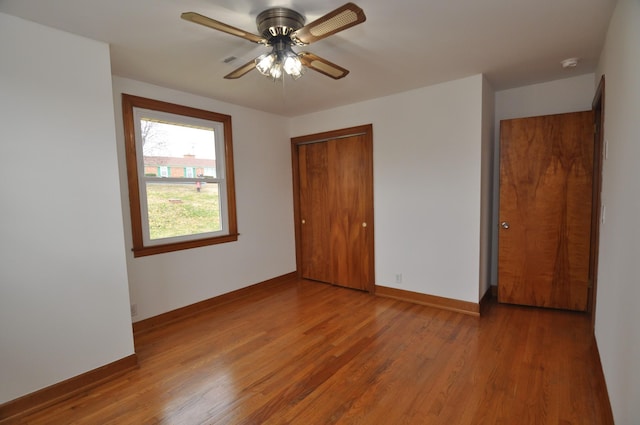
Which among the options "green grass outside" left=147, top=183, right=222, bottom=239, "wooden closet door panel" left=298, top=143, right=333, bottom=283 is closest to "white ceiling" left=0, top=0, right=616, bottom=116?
"green grass outside" left=147, top=183, right=222, bottom=239

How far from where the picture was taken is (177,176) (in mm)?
3299

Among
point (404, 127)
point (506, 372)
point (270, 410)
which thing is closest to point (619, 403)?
point (506, 372)

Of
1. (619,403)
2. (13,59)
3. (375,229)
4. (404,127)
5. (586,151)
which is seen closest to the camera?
(619,403)

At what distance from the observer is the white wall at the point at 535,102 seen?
10.4 ft


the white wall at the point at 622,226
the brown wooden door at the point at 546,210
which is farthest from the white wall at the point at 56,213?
the brown wooden door at the point at 546,210

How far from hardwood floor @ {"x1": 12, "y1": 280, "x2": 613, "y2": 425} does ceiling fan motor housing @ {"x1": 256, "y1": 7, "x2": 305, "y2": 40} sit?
2.34 meters

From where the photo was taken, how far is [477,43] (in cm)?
232

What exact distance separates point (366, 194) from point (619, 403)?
2.85m

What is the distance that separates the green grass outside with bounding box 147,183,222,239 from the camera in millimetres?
3150

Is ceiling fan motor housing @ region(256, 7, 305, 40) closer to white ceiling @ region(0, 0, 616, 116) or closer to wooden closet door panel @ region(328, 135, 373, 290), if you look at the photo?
white ceiling @ region(0, 0, 616, 116)

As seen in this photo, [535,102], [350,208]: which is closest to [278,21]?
[350,208]

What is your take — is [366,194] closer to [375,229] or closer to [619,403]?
[375,229]

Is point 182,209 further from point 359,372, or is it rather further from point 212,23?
point 359,372

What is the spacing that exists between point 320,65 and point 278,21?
0.40 metres
